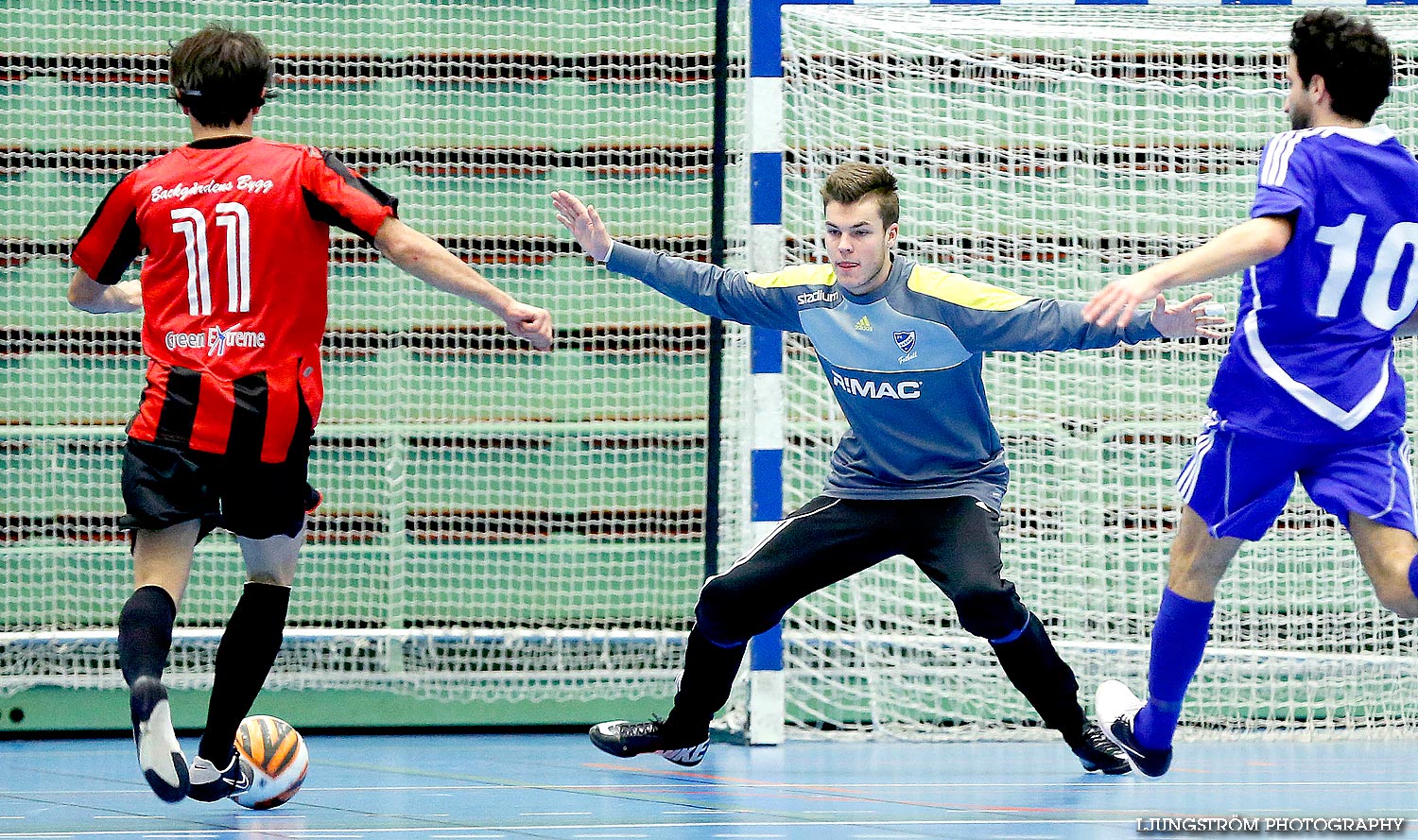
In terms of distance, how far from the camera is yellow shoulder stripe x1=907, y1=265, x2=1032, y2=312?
13.3 feet

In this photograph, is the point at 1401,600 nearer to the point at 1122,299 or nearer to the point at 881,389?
the point at 1122,299

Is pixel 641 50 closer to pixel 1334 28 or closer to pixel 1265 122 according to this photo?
pixel 1265 122

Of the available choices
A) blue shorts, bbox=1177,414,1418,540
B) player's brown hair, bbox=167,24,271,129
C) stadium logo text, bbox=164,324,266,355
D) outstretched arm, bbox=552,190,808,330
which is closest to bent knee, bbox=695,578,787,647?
outstretched arm, bbox=552,190,808,330

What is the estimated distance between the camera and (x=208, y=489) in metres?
3.57

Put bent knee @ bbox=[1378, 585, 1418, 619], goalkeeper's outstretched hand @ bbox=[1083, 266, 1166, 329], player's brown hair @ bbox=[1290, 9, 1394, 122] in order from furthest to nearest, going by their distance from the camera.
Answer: player's brown hair @ bbox=[1290, 9, 1394, 122] → bent knee @ bbox=[1378, 585, 1418, 619] → goalkeeper's outstretched hand @ bbox=[1083, 266, 1166, 329]

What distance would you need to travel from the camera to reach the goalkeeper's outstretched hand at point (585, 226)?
421 centimetres

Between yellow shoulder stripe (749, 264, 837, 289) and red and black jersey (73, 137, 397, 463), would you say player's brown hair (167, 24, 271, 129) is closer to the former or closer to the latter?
red and black jersey (73, 137, 397, 463)

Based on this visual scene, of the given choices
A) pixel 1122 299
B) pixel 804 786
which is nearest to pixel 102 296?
pixel 804 786

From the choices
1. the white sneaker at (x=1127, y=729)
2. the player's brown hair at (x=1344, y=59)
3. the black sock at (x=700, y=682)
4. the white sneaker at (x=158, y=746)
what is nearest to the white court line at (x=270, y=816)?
the white sneaker at (x=158, y=746)

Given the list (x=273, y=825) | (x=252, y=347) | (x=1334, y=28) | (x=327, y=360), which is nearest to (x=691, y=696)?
(x=273, y=825)

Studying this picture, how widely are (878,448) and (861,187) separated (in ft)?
2.16

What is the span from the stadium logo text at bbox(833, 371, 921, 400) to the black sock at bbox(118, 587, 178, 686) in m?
1.71

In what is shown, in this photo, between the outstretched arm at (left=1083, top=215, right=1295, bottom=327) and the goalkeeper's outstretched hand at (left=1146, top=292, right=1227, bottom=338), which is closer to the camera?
the outstretched arm at (left=1083, top=215, right=1295, bottom=327)

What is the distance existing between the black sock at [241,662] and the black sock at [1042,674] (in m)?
1.79
